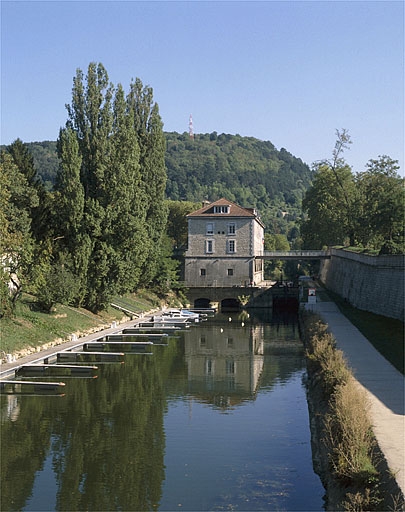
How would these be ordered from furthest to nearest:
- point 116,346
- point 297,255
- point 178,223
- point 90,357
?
point 178,223, point 297,255, point 116,346, point 90,357

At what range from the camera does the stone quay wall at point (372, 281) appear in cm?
4239

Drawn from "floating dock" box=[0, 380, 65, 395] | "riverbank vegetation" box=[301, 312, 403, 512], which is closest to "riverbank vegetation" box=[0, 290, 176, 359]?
"floating dock" box=[0, 380, 65, 395]

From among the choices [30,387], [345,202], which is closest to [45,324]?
[30,387]

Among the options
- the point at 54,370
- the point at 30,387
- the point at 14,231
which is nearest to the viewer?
the point at 30,387

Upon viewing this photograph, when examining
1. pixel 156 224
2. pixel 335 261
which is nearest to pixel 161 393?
pixel 156 224

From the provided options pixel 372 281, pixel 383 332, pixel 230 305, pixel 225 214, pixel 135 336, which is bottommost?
pixel 135 336

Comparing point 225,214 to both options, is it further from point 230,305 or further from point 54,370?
point 54,370

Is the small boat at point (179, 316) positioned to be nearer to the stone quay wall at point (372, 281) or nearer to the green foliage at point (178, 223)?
the stone quay wall at point (372, 281)

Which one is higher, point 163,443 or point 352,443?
point 352,443

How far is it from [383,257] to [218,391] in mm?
21320

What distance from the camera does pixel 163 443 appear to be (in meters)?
22.1

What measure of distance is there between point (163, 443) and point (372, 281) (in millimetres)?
32410

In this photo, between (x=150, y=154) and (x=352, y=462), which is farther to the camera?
(x=150, y=154)

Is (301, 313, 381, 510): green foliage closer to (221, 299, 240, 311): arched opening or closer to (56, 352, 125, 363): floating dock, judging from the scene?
(56, 352, 125, 363): floating dock
